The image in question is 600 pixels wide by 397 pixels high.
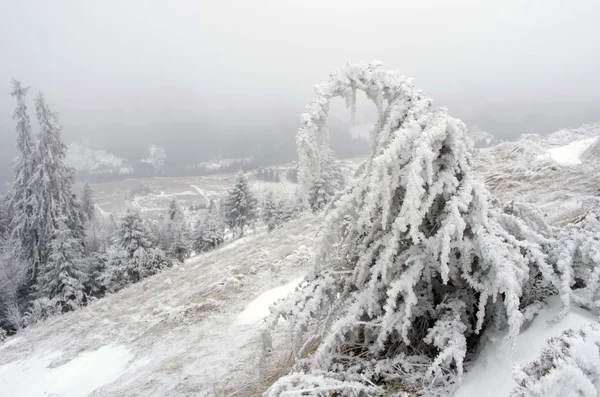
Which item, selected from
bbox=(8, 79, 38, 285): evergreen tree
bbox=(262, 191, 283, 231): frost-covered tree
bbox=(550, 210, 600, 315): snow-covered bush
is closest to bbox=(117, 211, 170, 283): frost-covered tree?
bbox=(8, 79, 38, 285): evergreen tree

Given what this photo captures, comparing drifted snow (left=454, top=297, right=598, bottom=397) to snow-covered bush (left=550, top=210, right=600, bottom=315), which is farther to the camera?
snow-covered bush (left=550, top=210, right=600, bottom=315)

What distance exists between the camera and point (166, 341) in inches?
246

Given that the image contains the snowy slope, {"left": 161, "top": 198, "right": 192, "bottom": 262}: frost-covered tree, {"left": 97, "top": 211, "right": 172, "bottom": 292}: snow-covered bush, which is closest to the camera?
the snowy slope

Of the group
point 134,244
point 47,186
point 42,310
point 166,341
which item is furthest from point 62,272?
point 166,341

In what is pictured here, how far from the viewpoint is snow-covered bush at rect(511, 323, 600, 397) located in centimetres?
143

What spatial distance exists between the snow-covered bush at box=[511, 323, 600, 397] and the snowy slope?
117 inches

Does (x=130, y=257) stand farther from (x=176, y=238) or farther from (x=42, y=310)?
(x=176, y=238)

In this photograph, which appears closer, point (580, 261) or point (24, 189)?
point (580, 261)

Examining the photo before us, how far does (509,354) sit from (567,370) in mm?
830

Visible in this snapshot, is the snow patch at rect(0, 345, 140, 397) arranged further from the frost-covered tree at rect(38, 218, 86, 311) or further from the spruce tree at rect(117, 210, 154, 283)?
the spruce tree at rect(117, 210, 154, 283)

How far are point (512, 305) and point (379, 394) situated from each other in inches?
40.6

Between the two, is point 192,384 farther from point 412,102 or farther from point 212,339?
point 412,102

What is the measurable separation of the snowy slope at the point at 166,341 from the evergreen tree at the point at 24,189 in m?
18.8

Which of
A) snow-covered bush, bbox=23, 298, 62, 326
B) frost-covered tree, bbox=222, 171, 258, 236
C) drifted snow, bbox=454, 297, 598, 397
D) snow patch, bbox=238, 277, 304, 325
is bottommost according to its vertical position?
snow-covered bush, bbox=23, 298, 62, 326
